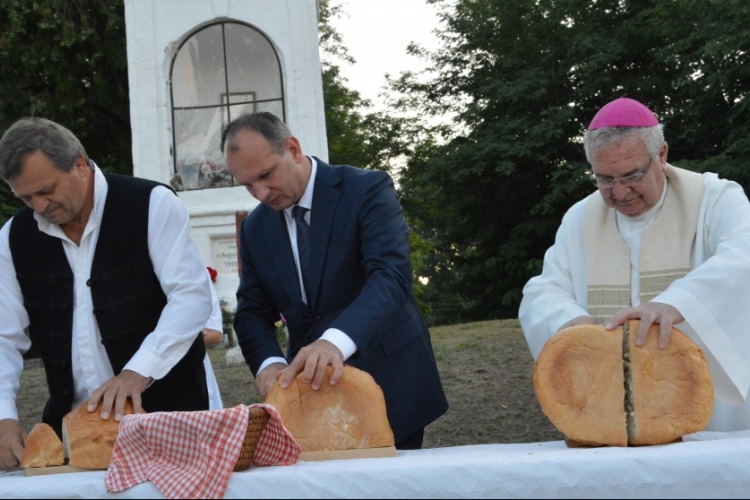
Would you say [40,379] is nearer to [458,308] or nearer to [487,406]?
[487,406]

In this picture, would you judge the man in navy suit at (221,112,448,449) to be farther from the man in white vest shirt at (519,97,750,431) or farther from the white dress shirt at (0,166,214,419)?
the man in white vest shirt at (519,97,750,431)

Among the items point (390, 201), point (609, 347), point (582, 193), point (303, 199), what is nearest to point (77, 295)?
point (303, 199)

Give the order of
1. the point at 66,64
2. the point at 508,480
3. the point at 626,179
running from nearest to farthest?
the point at 508,480 < the point at 626,179 < the point at 66,64

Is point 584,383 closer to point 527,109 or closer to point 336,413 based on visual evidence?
point 336,413

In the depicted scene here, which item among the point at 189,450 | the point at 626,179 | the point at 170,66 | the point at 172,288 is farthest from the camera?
the point at 170,66

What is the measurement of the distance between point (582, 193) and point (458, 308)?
5.89 meters

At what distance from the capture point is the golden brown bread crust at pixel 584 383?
2.70 meters

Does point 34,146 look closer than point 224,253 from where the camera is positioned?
Yes

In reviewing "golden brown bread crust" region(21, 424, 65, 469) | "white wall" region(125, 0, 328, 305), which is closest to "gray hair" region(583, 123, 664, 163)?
"golden brown bread crust" region(21, 424, 65, 469)

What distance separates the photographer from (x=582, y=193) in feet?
57.6

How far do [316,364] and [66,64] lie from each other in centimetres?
1307

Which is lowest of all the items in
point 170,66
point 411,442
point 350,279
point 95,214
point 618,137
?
point 411,442

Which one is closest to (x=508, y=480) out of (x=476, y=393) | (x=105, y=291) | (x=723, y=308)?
(x=723, y=308)

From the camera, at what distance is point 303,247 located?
10.7ft
